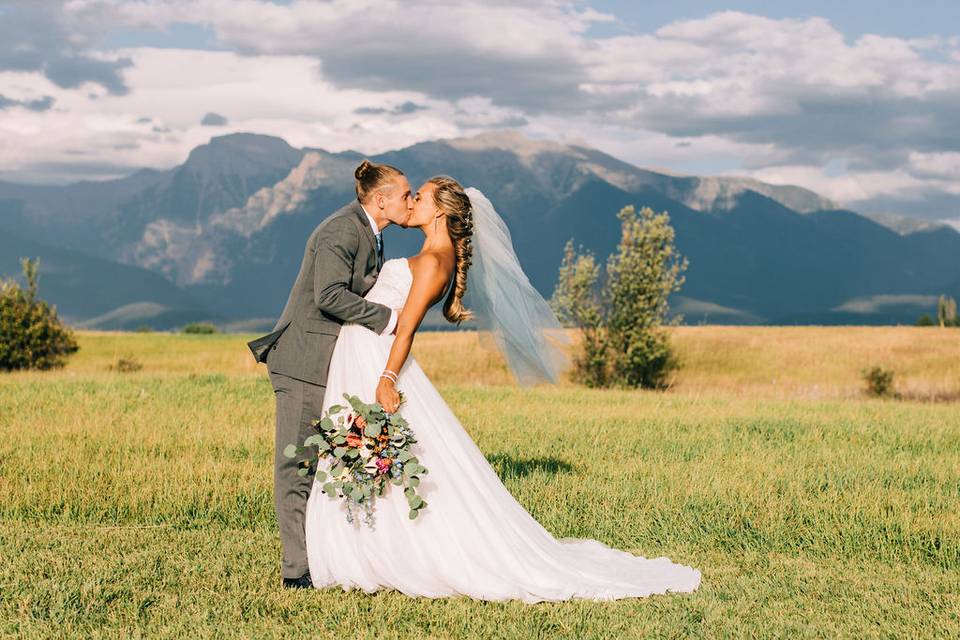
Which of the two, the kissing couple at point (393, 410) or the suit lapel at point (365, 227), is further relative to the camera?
the suit lapel at point (365, 227)

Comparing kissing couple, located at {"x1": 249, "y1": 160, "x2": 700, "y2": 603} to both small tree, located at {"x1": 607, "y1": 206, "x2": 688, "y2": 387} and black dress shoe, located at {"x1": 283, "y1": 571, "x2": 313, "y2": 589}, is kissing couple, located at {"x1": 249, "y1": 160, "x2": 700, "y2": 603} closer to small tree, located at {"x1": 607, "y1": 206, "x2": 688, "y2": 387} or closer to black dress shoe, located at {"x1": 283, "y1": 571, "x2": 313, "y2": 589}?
black dress shoe, located at {"x1": 283, "y1": 571, "x2": 313, "y2": 589}

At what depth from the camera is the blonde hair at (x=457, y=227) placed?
25.1ft

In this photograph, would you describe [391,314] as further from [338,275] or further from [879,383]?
[879,383]

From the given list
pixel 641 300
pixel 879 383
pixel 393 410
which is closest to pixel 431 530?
pixel 393 410

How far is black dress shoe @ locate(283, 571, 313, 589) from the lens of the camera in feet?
26.2

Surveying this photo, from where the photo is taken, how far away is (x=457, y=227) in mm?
7691

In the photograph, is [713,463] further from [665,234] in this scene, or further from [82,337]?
[82,337]

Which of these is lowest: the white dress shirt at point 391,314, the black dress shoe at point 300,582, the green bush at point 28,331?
the green bush at point 28,331

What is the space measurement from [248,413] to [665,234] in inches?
1152

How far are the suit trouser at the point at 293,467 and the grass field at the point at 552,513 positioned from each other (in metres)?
0.38

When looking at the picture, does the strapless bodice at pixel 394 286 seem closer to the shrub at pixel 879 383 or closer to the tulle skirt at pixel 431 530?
the tulle skirt at pixel 431 530

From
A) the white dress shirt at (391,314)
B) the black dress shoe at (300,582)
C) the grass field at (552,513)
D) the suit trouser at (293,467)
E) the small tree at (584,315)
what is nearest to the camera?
the grass field at (552,513)

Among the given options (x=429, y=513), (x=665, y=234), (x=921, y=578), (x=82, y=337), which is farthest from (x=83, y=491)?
(x=82, y=337)

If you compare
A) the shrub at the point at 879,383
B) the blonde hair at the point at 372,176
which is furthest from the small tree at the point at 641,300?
the blonde hair at the point at 372,176
